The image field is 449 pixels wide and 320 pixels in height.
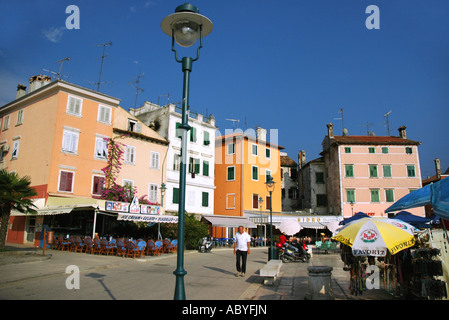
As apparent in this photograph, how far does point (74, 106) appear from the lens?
23250mm

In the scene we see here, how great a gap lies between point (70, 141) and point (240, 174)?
59.1 feet

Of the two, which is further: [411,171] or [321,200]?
[321,200]

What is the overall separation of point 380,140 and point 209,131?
1998cm

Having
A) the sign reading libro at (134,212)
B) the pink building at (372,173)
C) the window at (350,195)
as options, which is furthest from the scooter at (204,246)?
the window at (350,195)

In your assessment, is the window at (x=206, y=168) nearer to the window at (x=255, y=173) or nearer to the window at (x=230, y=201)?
the window at (x=230, y=201)

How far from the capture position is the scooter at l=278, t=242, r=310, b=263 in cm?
1734

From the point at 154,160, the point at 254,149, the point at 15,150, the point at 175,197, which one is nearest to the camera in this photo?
the point at 15,150

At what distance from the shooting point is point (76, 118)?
23.2 meters

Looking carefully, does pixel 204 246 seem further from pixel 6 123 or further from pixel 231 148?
pixel 6 123

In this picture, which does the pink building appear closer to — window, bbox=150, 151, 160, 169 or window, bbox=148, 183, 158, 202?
window, bbox=150, 151, 160, 169

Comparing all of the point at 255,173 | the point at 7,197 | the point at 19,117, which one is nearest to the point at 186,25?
the point at 7,197

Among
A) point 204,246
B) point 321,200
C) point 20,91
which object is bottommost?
point 204,246

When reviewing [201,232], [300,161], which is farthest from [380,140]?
[201,232]

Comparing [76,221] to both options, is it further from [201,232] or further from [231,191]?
[231,191]
